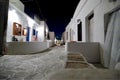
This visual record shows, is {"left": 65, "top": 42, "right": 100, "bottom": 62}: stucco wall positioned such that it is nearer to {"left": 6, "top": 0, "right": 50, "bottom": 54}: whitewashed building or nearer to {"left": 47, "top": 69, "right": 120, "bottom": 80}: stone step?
{"left": 6, "top": 0, "right": 50, "bottom": 54}: whitewashed building

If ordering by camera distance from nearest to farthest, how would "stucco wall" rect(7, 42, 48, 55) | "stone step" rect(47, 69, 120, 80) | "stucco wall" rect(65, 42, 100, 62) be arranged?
"stone step" rect(47, 69, 120, 80), "stucco wall" rect(7, 42, 48, 55), "stucco wall" rect(65, 42, 100, 62)

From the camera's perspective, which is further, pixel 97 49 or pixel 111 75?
pixel 97 49

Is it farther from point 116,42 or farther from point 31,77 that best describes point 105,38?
point 31,77

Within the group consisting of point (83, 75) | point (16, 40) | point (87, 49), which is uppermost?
point (16, 40)

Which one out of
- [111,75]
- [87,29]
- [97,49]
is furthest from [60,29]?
[111,75]

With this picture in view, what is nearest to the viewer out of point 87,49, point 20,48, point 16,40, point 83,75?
point 83,75

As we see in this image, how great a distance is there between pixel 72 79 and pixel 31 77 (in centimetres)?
42

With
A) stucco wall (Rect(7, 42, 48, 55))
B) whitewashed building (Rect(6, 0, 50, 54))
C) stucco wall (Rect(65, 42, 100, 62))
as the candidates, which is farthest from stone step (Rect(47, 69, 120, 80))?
stucco wall (Rect(65, 42, 100, 62))

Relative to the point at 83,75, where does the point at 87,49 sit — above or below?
above

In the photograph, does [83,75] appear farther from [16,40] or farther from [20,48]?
[16,40]

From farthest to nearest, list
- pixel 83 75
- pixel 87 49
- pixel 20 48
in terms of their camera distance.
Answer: pixel 87 49 → pixel 20 48 → pixel 83 75

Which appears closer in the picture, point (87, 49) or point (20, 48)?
point (20, 48)

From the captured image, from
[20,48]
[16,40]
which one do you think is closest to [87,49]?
[20,48]

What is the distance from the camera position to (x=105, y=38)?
4.17 m
